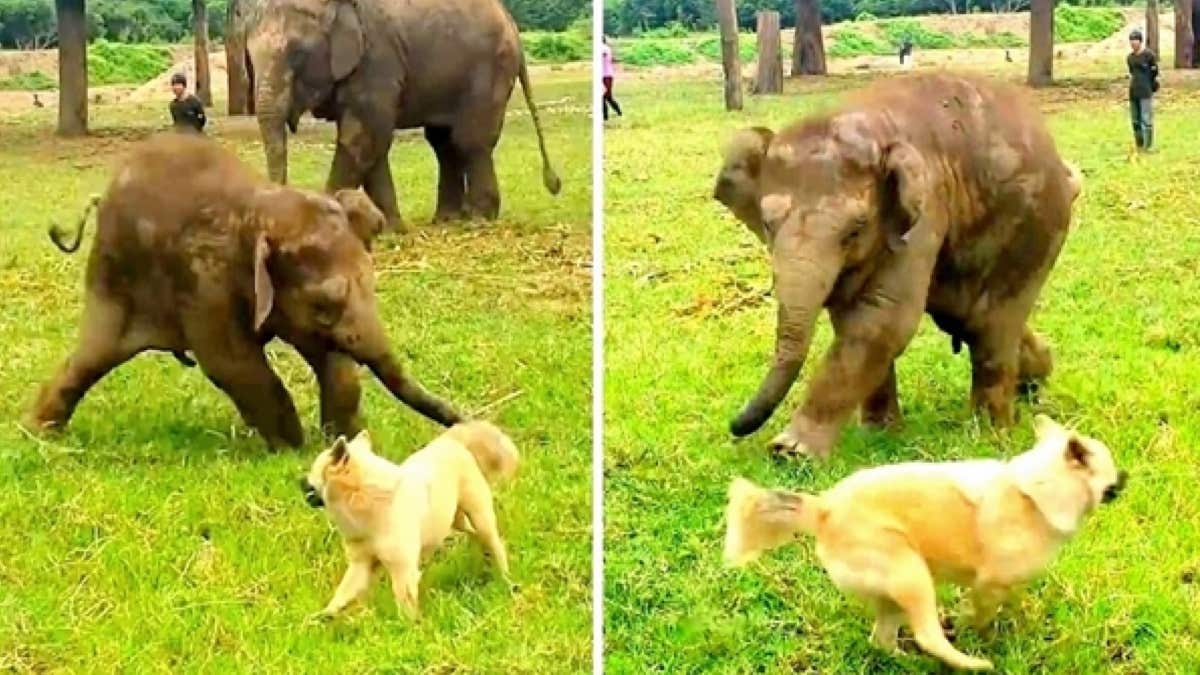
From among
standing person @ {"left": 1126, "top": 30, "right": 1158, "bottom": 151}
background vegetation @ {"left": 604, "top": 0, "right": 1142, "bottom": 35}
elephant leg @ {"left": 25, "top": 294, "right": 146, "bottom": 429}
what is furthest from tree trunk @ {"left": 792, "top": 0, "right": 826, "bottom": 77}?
elephant leg @ {"left": 25, "top": 294, "right": 146, "bottom": 429}

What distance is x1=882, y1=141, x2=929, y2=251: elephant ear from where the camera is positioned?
153cm

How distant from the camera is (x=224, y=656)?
1.47 meters

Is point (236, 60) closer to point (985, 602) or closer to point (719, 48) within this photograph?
point (719, 48)

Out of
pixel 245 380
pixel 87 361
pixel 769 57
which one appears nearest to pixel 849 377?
pixel 769 57

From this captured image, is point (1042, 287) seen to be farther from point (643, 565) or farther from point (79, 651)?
point (79, 651)

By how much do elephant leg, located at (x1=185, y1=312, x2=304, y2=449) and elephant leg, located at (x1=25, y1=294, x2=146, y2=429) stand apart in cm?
5

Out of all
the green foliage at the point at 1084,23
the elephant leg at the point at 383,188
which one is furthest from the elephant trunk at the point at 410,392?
the green foliage at the point at 1084,23

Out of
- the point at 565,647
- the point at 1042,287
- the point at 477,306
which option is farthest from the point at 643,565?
the point at 1042,287

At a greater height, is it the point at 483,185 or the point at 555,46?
the point at 555,46

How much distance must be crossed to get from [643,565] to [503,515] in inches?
4.8

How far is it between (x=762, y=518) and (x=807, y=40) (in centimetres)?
39

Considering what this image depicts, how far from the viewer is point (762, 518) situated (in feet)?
5.00

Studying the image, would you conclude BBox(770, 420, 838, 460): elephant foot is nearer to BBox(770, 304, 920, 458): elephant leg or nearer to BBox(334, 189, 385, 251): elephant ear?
BBox(770, 304, 920, 458): elephant leg

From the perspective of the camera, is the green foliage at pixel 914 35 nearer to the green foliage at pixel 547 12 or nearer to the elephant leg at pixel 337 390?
the green foliage at pixel 547 12
